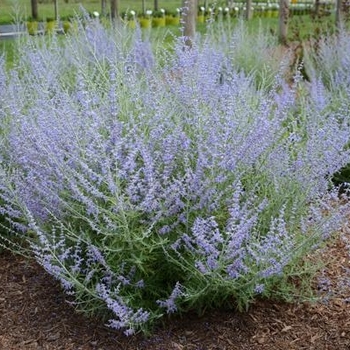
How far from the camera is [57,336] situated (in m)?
3.05

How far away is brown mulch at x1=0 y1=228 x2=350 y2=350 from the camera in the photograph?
2.93 metres

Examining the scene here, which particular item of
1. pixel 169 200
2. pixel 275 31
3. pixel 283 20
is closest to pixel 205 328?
pixel 169 200

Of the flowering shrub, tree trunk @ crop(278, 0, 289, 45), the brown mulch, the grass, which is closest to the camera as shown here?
the flowering shrub

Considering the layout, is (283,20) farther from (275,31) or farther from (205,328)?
(205,328)

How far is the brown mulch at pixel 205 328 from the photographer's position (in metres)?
2.93

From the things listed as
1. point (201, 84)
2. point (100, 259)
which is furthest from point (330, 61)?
point (100, 259)

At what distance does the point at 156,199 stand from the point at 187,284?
439mm

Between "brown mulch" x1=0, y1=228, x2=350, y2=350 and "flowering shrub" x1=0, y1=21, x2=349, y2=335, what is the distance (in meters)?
0.09

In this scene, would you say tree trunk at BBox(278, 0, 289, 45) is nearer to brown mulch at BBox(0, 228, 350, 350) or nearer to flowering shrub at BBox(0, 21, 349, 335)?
flowering shrub at BBox(0, 21, 349, 335)

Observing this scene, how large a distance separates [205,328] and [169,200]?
0.73 m

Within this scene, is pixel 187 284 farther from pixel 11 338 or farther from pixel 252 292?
pixel 11 338

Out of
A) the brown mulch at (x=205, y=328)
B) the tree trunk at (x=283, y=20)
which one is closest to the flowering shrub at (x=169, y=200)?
the brown mulch at (x=205, y=328)

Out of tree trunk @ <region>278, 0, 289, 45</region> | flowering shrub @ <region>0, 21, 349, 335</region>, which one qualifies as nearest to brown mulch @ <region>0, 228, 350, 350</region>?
flowering shrub @ <region>0, 21, 349, 335</region>

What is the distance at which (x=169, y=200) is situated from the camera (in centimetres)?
275
